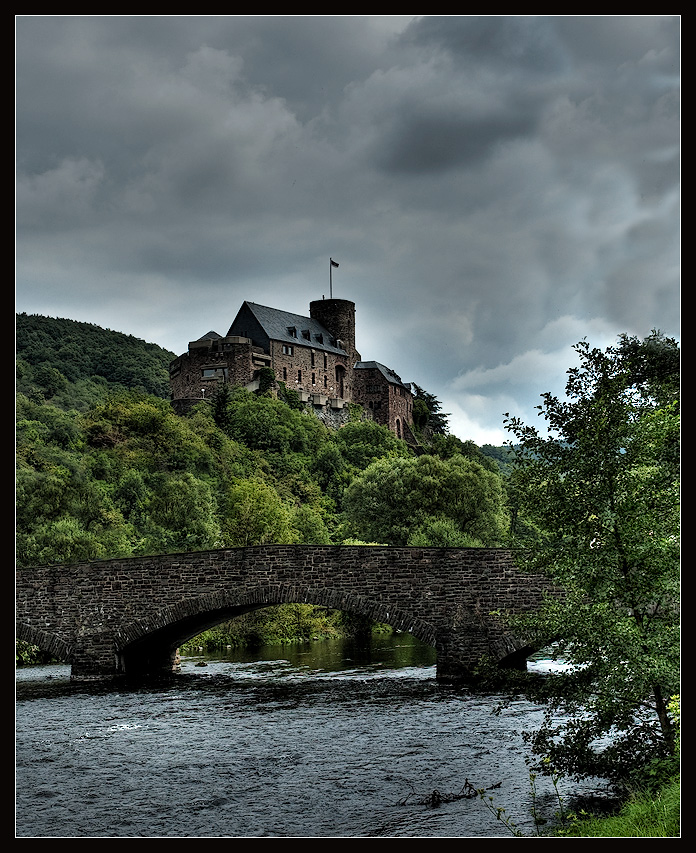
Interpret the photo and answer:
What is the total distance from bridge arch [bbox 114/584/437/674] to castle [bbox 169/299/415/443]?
53670 mm

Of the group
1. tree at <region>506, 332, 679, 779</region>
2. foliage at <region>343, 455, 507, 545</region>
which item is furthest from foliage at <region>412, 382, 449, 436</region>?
tree at <region>506, 332, 679, 779</region>

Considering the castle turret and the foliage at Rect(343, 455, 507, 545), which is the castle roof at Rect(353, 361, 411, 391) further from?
the foliage at Rect(343, 455, 507, 545)

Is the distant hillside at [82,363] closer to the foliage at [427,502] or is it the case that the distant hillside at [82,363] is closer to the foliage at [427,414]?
the foliage at [427,502]

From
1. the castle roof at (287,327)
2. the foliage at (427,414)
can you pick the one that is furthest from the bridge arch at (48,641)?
the foliage at (427,414)

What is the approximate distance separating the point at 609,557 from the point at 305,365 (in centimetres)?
7705

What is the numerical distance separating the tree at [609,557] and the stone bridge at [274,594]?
1280 centimetres

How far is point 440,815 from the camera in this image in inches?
499

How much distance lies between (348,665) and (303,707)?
8596 mm

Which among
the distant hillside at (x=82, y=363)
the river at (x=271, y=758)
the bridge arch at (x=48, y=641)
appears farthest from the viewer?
the distant hillside at (x=82, y=363)

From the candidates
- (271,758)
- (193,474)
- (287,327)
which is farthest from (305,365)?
(271,758)

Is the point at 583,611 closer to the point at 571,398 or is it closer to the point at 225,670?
the point at 571,398

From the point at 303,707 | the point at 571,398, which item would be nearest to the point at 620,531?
the point at 571,398

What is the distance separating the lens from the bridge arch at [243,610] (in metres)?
25.3

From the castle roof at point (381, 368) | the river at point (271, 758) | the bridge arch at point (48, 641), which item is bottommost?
the river at point (271, 758)
